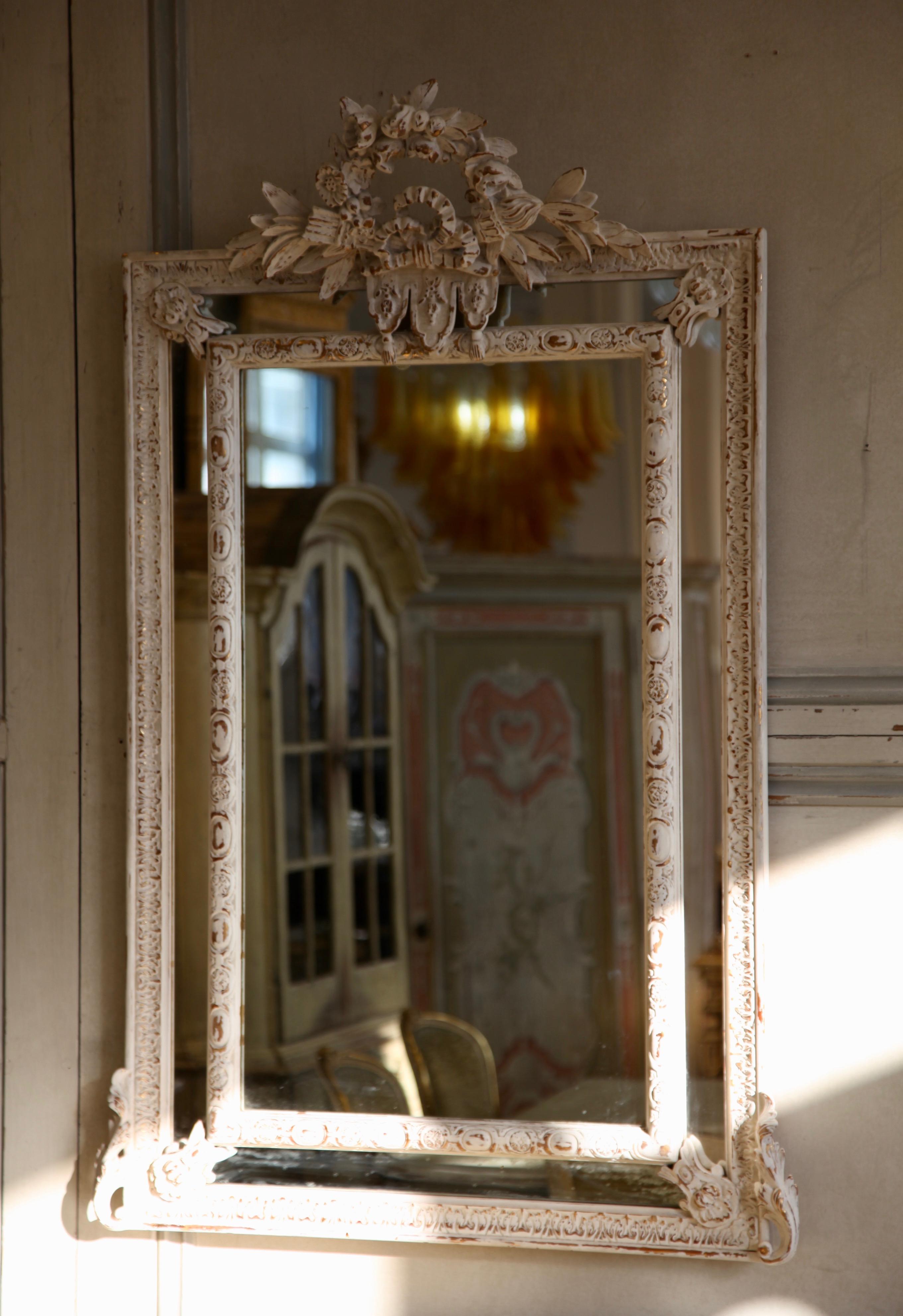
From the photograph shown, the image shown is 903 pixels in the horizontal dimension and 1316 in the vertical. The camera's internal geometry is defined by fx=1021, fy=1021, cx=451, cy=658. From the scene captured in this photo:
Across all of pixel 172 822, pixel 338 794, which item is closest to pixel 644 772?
pixel 338 794

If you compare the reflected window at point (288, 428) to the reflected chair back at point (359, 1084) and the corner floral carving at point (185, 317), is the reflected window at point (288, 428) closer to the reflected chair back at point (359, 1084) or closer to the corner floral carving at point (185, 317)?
the corner floral carving at point (185, 317)

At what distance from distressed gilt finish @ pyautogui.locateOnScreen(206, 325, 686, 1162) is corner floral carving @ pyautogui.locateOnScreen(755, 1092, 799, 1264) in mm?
91

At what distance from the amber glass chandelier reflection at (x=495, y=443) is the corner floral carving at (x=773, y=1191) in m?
0.71

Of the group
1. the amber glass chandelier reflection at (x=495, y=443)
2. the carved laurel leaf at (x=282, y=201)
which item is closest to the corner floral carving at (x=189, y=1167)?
the amber glass chandelier reflection at (x=495, y=443)

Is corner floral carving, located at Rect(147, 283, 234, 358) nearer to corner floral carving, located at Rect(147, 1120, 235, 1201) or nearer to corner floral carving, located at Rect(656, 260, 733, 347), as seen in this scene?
corner floral carving, located at Rect(656, 260, 733, 347)

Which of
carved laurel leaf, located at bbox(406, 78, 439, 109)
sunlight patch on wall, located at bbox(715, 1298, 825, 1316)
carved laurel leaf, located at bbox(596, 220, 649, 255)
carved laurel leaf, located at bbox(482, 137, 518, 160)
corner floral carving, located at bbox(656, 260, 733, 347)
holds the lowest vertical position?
sunlight patch on wall, located at bbox(715, 1298, 825, 1316)

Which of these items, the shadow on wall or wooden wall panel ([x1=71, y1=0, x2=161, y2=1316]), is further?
wooden wall panel ([x1=71, y1=0, x2=161, y2=1316])

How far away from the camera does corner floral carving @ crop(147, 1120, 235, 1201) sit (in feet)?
4.07

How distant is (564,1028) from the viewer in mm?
1238

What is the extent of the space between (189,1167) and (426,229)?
116cm

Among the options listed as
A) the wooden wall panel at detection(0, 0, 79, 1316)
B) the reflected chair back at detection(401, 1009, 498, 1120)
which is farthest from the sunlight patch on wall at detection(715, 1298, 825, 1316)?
the wooden wall panel at detection(0, 0, 79, 1316)

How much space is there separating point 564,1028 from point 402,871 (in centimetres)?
27

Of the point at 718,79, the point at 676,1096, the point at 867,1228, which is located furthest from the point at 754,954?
the point at 718,79

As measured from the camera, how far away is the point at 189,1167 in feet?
4.07
